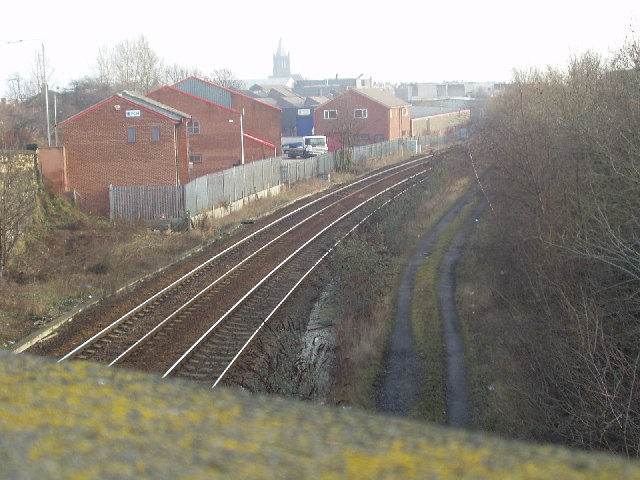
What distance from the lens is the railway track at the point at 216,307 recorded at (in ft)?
37.1

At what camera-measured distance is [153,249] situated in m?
20.7

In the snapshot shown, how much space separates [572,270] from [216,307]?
23.1 ft

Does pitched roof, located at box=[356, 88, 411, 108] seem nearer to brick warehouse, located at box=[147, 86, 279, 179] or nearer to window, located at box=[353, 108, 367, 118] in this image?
window, located at box=[353, 108, 367, 118]

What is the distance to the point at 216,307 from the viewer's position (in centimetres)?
1434

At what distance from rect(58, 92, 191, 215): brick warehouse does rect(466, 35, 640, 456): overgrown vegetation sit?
14200 mm

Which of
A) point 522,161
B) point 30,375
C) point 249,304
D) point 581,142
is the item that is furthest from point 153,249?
point 30,375

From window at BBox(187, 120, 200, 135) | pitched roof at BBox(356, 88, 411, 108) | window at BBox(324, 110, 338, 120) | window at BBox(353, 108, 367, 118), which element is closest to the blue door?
pitched roof at BBox(356, 88, 411, 108)

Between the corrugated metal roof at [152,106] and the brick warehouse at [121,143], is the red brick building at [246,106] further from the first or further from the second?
the brick warehouse at [121,143]

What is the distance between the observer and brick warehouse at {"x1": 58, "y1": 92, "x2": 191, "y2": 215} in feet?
92.6

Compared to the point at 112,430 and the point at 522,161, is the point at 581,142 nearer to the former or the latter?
the point at 522,161

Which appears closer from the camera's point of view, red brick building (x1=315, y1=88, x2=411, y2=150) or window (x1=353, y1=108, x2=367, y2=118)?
red brick building (x1=315, y1=88, x2=411, y2=150)

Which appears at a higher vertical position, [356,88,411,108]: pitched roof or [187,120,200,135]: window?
[356,88,411,108]: pitched roof

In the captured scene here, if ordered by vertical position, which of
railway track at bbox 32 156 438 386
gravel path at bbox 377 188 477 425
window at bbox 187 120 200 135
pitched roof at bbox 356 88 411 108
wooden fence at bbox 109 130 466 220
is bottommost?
gravel path at bbox 377 188 477 425

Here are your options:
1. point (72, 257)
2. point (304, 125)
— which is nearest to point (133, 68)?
point (304, 125)
